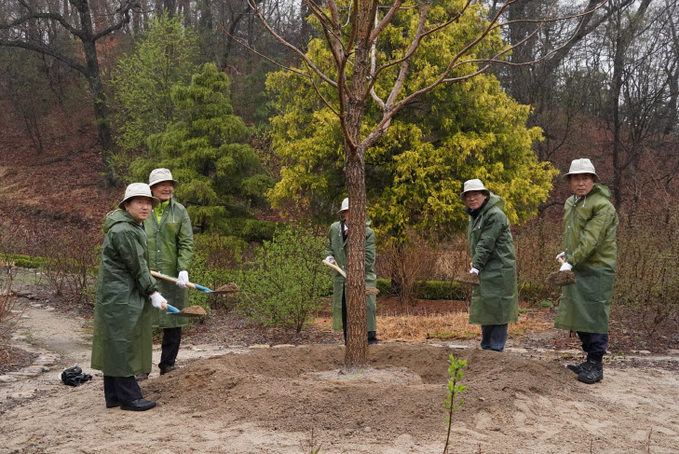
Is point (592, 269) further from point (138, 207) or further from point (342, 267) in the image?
point (138, 207)

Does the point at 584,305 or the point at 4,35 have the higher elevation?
the point at 4,35

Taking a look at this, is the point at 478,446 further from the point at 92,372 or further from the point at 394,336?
the point at 394,336

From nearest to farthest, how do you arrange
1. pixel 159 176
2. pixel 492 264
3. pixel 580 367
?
pixel 580 367 → pixel 159 176 → pixel 492 264

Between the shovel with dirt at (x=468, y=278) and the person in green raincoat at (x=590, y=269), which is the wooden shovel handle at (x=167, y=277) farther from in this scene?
the person in green raincoat at (x=590, y=269)

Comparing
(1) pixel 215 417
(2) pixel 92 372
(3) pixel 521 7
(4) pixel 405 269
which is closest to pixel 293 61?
(3) pixel 521 7

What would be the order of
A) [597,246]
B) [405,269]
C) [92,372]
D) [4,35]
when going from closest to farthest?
[597,246], [92,372], [405,269], [4,35]

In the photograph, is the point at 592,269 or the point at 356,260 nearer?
the point at 356,260

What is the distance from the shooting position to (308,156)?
48.0 ft

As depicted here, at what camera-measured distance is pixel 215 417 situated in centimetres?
418

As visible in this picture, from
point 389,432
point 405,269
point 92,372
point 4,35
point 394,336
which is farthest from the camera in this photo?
point 4,35

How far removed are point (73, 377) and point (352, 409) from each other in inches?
121

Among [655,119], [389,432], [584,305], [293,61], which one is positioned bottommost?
[389,432]

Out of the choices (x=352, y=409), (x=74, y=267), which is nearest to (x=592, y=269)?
(x=352, y=409)

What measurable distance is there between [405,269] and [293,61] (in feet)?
52.6
